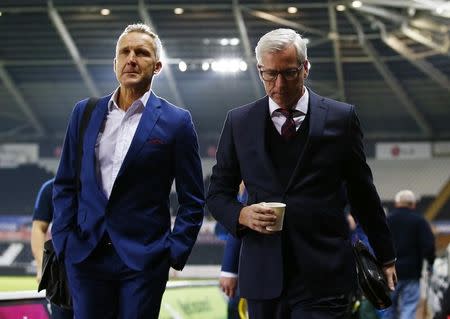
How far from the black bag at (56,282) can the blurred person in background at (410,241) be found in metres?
7.02

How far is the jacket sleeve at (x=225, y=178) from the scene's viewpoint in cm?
381

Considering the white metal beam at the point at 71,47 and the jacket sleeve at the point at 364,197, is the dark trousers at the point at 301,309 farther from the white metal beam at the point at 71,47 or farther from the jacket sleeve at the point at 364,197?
the white metal beam at the point at 71,47

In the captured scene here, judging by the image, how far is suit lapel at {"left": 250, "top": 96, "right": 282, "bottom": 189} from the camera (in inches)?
142

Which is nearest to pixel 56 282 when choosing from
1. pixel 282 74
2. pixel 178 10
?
pixel 282 74

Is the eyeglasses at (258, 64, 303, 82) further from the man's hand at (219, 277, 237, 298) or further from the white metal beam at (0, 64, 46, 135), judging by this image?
the white metal beam at (0, 64, 46, 135)

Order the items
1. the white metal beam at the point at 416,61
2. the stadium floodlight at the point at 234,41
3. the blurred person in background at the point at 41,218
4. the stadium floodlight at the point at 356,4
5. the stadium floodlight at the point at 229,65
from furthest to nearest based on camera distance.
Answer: the stadium floodlight at the point at 229,65, the stadium floodlight at the point at 234,41, the white metal beam at the point at 416,61, the stadium floodlight at the point at 356,4, the blurred person in background at the point at 41,218

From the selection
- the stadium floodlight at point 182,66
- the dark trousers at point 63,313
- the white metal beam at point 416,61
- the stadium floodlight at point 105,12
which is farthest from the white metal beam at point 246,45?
the dark trousers at point 63,313

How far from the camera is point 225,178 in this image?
12.6ft

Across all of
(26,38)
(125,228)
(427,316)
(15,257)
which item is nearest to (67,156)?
(125,228)

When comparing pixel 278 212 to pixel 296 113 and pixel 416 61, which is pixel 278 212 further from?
pixel 416 61

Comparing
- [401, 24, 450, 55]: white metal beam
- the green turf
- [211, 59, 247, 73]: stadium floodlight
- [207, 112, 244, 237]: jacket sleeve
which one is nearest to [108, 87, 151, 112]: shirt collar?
[207, 112, 244, 237]: jacket sleeve

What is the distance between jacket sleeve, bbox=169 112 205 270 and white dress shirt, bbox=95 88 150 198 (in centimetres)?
20

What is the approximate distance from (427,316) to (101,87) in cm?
1359

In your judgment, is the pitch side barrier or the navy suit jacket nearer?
Result: the navy suit jacket
